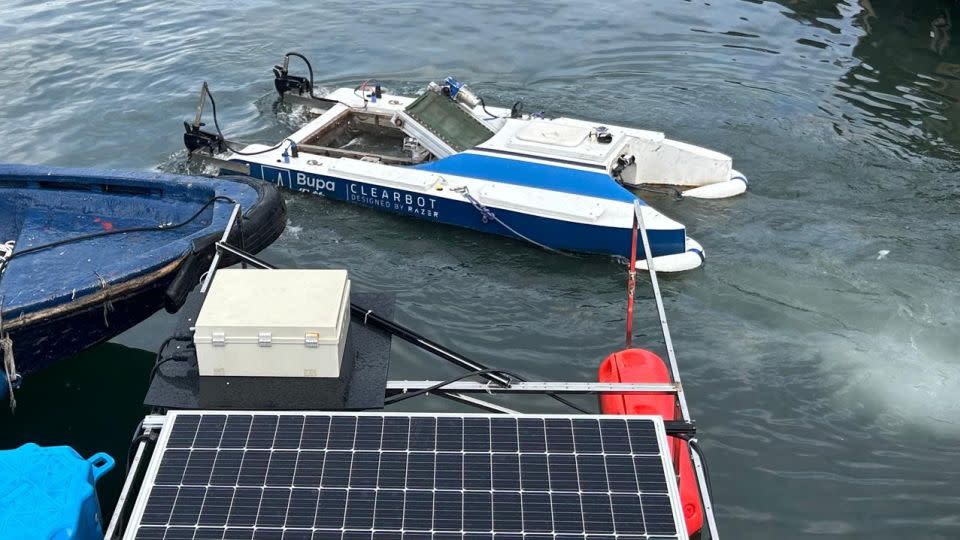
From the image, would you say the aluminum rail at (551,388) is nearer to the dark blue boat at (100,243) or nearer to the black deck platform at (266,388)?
the black deck platform at (266,388)

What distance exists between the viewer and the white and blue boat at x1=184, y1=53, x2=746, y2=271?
1401cm

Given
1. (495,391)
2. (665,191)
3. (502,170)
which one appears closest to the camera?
(495,391)

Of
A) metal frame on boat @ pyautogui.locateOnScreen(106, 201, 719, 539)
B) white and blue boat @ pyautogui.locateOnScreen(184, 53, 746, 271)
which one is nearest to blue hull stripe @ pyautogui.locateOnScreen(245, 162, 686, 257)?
white and blue boat @ pyautogui.locateOnScreen(184, 53, 746, 271)

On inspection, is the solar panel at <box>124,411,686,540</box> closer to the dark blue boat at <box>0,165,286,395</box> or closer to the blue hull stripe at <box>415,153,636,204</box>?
the dark blue boat at <box>0,165,286,395</box>

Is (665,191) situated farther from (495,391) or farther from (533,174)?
(495,391)

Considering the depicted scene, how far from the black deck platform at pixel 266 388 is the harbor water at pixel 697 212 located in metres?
3.67

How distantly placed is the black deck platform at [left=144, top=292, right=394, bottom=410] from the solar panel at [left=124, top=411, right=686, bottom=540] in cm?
23

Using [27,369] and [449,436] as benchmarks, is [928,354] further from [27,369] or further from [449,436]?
[27,369]

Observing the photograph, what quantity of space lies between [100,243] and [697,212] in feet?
33.2

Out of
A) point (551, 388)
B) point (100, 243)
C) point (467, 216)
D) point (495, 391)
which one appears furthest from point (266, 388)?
point (467, 216)

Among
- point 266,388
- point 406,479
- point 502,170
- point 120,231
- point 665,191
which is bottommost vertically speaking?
point 665,191

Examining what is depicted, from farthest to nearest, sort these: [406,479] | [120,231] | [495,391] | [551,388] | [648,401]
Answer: [120,231]
[648,401]
[495,391]
[551,388]
[406,479]

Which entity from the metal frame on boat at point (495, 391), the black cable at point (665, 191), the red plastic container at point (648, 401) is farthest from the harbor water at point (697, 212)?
the metal frame on boat at point (495, 391)

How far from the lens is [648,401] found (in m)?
9.08
